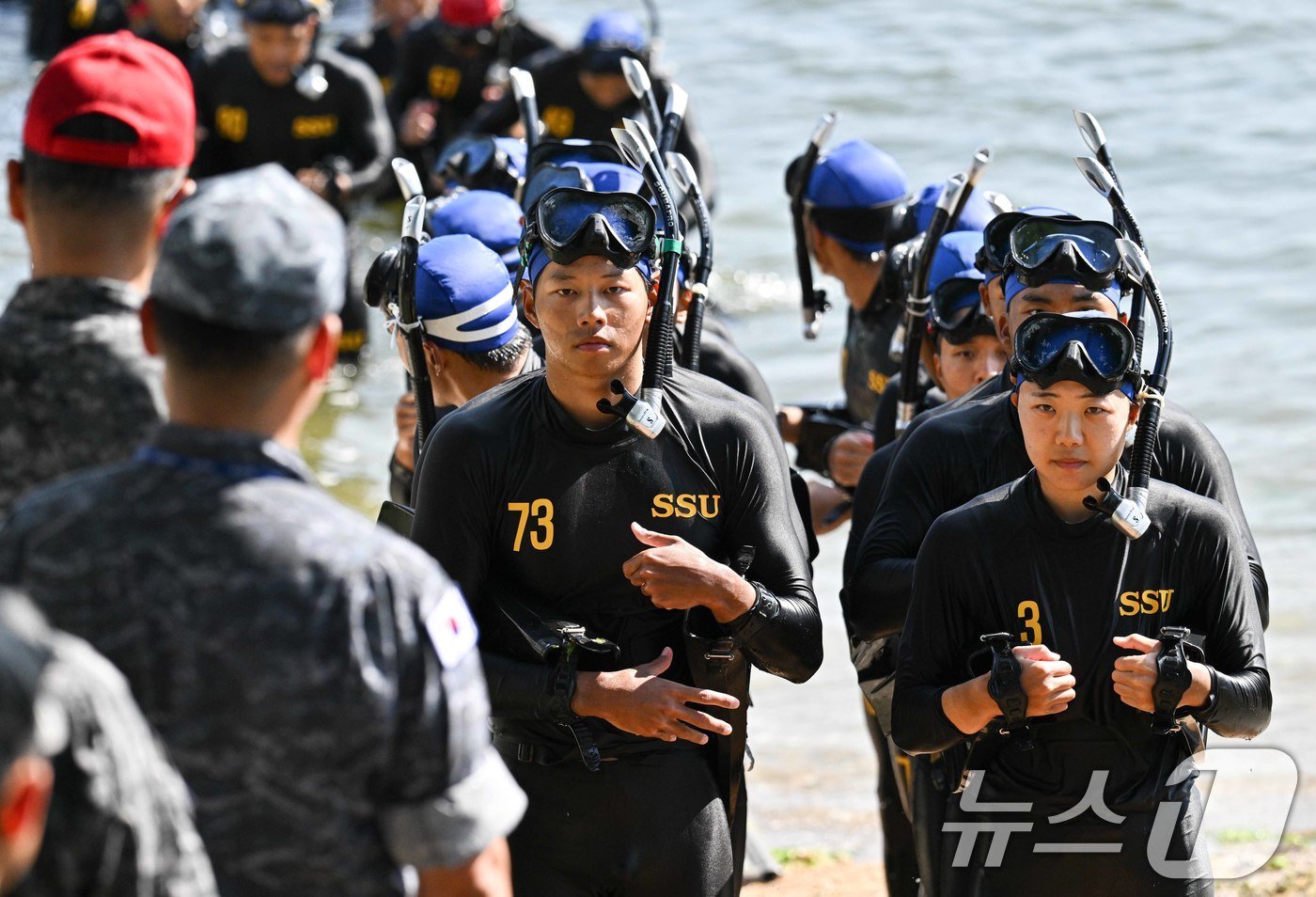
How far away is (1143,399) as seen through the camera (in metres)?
3.56

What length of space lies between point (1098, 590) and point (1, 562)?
6.79ft

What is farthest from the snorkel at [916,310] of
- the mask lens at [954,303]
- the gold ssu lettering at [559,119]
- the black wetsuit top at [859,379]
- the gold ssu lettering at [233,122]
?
the gold ssu lettering at [233,122]

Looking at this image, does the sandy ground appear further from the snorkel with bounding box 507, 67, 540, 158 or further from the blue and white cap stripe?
the snorkel with bounding box 507, 67, 540, 158

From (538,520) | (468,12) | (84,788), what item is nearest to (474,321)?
(538,520)

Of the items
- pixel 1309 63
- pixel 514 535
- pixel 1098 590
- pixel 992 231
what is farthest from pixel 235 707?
pixel 1309 63

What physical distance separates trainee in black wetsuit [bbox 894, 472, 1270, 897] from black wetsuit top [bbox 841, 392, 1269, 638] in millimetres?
275

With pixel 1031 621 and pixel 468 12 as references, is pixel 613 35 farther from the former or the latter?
pixel 1031 621

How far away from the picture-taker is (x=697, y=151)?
27.8 ft

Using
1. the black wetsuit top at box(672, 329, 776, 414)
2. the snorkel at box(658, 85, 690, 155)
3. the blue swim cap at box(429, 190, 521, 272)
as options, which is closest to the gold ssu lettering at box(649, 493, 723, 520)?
the black wetsuit top at box(672, 329, 776, 414)

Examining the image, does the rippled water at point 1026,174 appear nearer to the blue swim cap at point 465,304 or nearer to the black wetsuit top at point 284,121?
the black wetsuit top at point 284,121

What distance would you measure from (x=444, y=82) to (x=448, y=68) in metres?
0.10

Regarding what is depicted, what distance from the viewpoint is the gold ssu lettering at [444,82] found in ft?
39.9

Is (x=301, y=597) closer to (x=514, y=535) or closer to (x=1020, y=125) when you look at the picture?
(x=514, y=535)

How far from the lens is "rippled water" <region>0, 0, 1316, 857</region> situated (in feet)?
24.7
